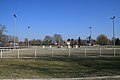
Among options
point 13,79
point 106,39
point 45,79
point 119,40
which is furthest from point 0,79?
point 106,39

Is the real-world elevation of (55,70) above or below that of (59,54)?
below

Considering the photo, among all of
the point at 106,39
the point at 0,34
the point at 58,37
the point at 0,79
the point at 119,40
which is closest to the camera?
the point at 0,79

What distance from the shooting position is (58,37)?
7343 inches

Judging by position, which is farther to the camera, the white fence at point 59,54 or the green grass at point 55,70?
the white fence at point 59,54

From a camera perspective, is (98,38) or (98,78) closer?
(98,78)

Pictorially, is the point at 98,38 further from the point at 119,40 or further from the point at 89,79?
the point at 89,79

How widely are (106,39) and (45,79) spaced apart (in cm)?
15318

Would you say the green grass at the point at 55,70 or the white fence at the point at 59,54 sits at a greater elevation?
the white fence at the point at 59,54

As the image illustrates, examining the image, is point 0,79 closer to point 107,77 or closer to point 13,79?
point 13,79

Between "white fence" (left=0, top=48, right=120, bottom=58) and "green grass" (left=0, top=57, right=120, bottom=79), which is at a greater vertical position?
"white fence" (left=0, top=48, right=120, bottom=58)

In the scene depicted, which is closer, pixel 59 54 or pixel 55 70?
pixel 55 70

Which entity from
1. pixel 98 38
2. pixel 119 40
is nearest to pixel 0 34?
pixel 119 40

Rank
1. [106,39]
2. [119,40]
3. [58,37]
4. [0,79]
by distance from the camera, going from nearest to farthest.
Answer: [0,79]
[119,40]
[106,39]
[58,37]

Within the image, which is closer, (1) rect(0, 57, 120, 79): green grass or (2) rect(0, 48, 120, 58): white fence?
(1) rect(0, 57, 120, 79): green grass
